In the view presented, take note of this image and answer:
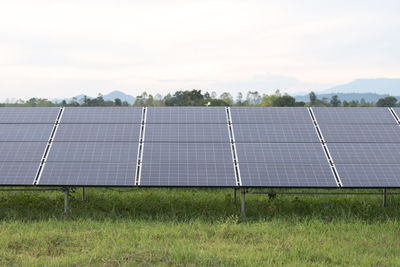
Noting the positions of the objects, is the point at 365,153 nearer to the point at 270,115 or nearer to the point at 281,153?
the point at 281,153

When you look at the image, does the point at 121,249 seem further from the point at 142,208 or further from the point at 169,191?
the point at 169,191

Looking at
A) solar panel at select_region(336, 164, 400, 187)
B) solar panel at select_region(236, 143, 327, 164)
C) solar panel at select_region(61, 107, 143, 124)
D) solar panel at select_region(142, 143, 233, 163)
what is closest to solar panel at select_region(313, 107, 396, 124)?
solar panel at select_region(236, 143, 327, 164)

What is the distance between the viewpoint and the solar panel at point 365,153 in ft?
42.8

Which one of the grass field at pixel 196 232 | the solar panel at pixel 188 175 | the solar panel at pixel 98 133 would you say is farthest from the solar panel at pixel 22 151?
the solar panel at pixel 188 175

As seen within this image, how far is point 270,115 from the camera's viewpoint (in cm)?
1512

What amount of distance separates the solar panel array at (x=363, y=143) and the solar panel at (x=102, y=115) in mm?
5977

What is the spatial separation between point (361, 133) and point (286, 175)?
3.56 m

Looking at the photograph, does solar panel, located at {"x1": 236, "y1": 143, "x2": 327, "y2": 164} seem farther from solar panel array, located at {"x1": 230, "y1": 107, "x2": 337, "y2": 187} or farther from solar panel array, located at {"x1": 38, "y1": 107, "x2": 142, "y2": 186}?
Answer: solar panel array, located at {"x1": 38, "y1": 107, "x2": 142, "y2": 186}

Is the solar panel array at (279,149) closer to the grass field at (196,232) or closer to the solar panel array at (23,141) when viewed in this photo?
the grass field at (196,232)

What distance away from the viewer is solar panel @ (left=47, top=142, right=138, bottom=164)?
508 inches

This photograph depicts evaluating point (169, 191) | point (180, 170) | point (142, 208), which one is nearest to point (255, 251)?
point (180, 170)

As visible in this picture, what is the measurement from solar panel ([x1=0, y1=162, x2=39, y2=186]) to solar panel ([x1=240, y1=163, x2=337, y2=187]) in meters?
5.57

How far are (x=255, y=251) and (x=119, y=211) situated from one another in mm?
5001

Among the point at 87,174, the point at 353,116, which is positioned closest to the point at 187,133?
the point at 87,174
